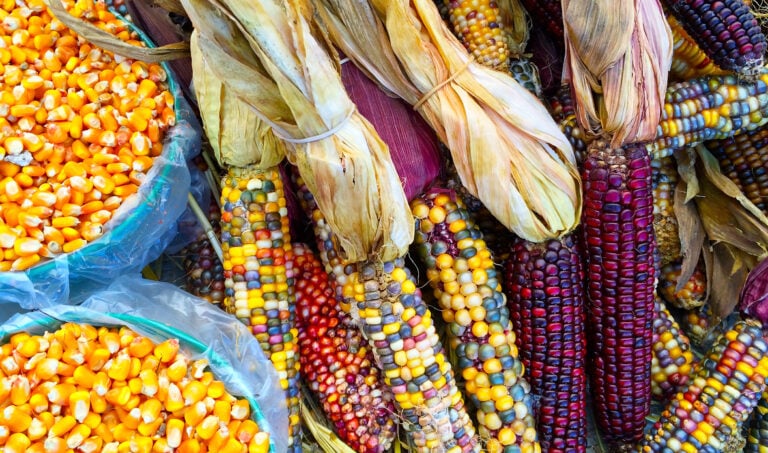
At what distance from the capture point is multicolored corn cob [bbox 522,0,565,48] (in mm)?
1786

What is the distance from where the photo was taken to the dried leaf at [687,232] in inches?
74.0

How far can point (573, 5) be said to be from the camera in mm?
1416

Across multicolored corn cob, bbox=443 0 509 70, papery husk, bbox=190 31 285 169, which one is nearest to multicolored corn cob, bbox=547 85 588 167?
multicolored corn cob, bbox=443 0 509 70

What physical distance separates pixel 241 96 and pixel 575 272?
3.37ft

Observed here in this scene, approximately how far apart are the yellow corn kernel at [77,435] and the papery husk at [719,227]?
1878mm

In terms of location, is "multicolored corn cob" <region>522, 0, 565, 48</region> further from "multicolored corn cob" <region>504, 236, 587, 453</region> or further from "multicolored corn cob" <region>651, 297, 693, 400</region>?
"multicolored corn cob" <region>651, 297, 693, 400</region>

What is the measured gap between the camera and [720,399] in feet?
5.27

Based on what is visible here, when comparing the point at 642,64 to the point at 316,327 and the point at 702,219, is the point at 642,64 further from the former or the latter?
the point at 316,327

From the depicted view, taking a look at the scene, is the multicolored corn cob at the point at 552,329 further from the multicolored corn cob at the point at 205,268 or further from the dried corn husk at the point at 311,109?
the multicolored corn cob at the point at 205,268

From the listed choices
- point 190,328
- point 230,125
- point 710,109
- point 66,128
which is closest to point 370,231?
point 230,125

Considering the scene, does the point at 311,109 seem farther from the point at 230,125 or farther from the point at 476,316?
the point at 476,316

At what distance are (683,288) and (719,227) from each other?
248 millimetres

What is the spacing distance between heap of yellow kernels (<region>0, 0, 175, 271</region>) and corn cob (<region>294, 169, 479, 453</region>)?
22.2 inches

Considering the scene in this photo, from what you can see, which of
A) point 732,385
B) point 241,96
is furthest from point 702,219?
point 241,96
